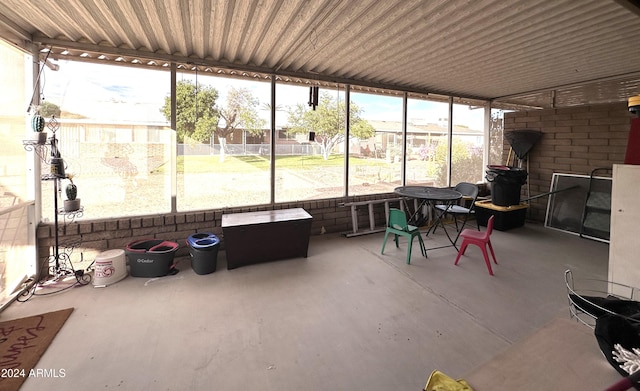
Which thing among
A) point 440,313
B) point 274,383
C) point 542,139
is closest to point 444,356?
point 440,313

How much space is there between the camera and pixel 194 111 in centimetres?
445

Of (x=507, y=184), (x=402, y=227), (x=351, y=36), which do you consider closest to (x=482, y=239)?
(x=402, y=227)

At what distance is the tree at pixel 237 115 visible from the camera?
4672 mm

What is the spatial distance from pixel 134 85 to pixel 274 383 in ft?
13.3

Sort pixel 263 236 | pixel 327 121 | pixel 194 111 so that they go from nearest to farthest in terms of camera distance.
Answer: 1. pixel 263 236
2. pixel 194 111
3. pixel 327 121

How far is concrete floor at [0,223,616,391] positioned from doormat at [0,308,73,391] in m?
0.08

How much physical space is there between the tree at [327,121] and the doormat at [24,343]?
385 cm

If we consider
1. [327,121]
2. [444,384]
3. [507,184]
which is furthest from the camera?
[507,184]

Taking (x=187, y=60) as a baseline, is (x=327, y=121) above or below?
below

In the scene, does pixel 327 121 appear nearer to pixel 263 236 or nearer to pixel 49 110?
pixel 263 236

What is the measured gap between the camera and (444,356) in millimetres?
2326

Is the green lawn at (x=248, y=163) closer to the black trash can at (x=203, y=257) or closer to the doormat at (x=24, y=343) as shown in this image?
the black trash can at (x=203, y=257)

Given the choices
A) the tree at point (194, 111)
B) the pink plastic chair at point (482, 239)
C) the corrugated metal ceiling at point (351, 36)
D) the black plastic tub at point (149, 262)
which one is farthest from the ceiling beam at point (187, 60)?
the pink plastic chair at point (482, 239)

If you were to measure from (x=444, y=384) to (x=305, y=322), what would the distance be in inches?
71.9
